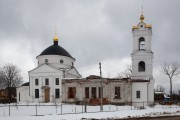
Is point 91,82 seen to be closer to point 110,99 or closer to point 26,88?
point 110,99

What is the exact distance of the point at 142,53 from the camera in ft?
142

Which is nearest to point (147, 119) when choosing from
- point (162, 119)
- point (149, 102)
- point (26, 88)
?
point (162, 119)

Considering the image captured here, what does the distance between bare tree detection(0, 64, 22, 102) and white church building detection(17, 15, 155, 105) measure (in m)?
19.7

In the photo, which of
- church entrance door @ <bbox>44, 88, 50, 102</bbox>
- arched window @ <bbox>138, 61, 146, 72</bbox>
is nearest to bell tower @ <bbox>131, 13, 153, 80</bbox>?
arched window @ <bbox>138, 61, 146, 72</bbox>

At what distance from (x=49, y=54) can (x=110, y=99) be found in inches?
574

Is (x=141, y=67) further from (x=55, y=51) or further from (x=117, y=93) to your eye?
(x=55, y=51)

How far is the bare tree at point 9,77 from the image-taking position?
64938mm

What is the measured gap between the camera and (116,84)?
42.7m

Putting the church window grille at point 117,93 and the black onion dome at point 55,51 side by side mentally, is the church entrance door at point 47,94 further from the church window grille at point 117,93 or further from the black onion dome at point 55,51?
Result: the church window grille at point 117,93

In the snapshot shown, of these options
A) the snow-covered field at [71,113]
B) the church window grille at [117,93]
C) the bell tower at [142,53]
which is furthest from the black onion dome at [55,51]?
the snow-covered field at [71,113]

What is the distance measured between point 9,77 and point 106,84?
3159 cm

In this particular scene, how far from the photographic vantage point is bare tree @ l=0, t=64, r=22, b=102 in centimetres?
6494

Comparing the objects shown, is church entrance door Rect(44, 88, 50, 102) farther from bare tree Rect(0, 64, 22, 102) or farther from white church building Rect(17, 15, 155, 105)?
bare tree Rect(0, 64, 22, 102)

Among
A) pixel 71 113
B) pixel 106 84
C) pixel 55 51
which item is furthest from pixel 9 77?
pixel 71 113
